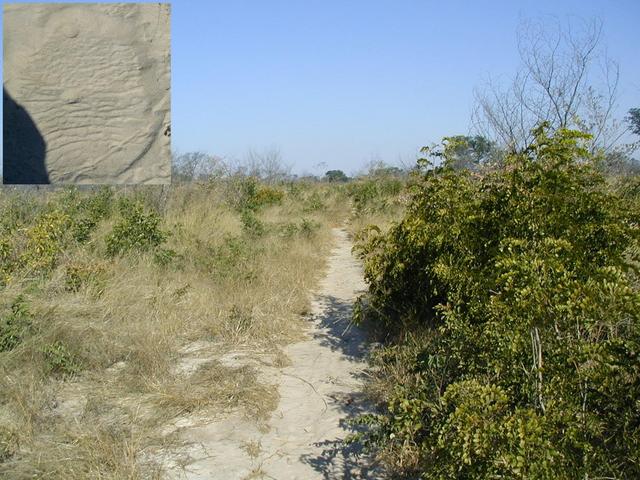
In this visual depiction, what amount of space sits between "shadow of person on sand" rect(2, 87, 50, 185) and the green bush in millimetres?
2597

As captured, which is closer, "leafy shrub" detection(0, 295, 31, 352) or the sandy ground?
the sandy ground

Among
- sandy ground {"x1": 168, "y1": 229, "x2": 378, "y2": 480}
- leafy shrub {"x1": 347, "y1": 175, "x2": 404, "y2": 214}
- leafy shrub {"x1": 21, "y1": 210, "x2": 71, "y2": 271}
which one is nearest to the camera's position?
sandy ground {"x1": 168, "y1": 229, "x2": 378, "y2": 480}

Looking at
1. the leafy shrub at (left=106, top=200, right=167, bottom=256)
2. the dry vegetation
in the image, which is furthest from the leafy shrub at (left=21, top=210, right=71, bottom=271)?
the leafy shrub at (left=106, top=200, right=167, bottom=256)

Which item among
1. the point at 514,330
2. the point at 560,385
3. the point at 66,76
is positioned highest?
the point at 66,76

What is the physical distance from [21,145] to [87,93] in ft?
1.75

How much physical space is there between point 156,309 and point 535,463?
4.36 m

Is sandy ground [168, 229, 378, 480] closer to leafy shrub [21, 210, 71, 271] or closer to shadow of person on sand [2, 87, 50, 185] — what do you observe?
shadow of person on sand [2, 87, 50, 185]

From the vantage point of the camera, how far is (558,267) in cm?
315

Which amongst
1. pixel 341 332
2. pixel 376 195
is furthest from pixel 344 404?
pixel 376 195

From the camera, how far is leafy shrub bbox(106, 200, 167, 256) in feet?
24.7

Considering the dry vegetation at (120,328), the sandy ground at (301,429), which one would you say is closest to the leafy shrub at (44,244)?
the dry vegetation at (120,328)

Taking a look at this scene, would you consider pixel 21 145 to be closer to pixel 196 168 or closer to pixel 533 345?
pixel 533 345

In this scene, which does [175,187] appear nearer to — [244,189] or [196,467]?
[244,189]

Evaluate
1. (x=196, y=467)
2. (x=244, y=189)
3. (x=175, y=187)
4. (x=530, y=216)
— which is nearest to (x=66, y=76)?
(x=196, y=467)
